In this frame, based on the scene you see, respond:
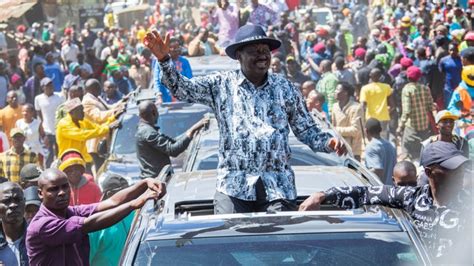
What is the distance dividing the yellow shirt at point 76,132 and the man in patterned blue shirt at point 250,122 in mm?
6817

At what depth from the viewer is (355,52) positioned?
23.0 meters

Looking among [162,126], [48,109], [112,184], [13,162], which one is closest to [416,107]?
[162,126]

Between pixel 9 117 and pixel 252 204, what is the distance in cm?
1035

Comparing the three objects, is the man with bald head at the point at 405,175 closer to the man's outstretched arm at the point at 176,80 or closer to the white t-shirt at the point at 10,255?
the man's outstretched arm at the point at 176,80

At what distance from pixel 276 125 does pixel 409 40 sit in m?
21.2

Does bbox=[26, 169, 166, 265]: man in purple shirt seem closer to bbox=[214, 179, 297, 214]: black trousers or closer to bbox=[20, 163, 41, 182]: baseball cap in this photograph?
bbox=[214, 179, 297, 214]: black trousers

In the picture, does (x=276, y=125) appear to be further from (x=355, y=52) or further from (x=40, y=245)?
(x=355, y=52)

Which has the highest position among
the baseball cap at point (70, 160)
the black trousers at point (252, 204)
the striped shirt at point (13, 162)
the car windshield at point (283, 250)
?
the car windshield at point (283, 250)

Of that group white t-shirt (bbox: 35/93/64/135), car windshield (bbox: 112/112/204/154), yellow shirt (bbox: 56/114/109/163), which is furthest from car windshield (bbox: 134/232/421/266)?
white t-shirt (bbox: 35/93/64/135)

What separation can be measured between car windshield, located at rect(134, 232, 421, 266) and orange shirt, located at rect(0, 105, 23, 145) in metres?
11.2

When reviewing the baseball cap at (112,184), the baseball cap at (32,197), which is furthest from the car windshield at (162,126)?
the baseball cap at (32,197)

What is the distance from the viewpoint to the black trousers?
553cm

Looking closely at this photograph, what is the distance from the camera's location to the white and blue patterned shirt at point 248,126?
18.4 ft

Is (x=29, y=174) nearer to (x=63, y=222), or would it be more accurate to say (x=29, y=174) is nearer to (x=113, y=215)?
(x=63, y=222)
